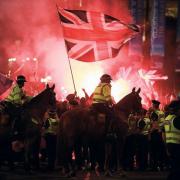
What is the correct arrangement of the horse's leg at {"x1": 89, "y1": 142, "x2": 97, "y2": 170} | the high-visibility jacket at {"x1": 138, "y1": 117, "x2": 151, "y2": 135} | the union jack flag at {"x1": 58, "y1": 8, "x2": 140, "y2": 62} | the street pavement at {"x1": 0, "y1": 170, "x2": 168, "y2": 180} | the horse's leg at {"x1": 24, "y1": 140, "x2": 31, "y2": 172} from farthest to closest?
the union jack flag at {"x1": 58, "y1": 8, "x2": 140, "y2": 62}, the high-visibility jacket at {"x1": 138, "y1": 117, "x2": 151, "y2": 135}, the horse's leg at {"x1": 89, "y1": 142, "x2": 97, "y2": 170}, the horse's leg at {"x1": 24, "y1": 140, "x2": 31, "y2": 172}, the street pavement at {"x1": 0, "y1": 170, "x2": 168, "y2": 180}

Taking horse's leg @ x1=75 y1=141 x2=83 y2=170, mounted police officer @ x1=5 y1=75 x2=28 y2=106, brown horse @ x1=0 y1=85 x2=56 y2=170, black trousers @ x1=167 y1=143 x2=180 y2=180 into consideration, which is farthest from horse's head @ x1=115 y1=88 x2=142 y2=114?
black trousers @ x1=167 y1=143 x2=180 y2=180

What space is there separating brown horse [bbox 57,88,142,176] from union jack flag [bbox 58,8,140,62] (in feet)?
12.2

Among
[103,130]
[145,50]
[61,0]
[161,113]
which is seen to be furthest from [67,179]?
[145,50]

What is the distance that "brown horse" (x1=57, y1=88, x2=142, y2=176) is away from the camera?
14.3 metres

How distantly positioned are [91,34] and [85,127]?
5.35 metres

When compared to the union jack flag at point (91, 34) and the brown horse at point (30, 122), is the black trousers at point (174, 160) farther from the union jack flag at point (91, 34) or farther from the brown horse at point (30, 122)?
the union jack flag at point (91, 34)

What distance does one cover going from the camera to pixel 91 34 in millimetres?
18844

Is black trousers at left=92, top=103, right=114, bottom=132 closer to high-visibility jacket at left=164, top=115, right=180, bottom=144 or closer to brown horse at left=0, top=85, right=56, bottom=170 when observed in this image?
brown horse at left=0, top=85, right=56, bottom=170

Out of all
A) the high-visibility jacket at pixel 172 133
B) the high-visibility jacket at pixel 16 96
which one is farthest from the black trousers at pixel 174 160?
the high-visibility jacket at pixel 16 96

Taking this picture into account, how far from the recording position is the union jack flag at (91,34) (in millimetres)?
18109

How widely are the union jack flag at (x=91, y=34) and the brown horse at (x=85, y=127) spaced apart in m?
3.73

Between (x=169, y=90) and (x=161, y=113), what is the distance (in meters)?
30.4

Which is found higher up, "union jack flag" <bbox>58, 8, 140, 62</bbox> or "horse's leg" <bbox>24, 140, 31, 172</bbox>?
"union jack flag" <bbox>58, 8, 140, 62</bbox>

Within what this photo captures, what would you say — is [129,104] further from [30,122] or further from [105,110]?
[30,122]
